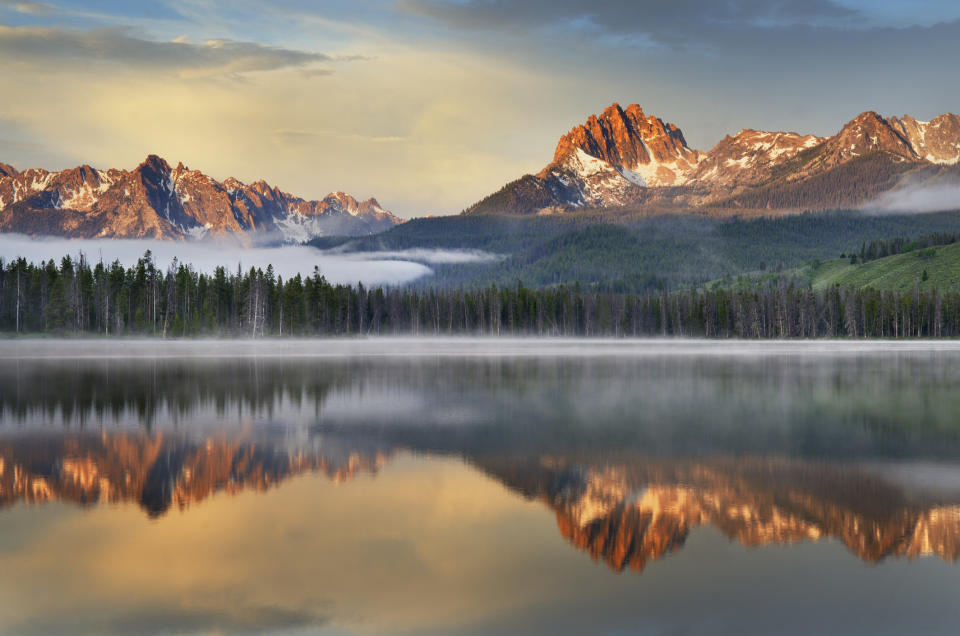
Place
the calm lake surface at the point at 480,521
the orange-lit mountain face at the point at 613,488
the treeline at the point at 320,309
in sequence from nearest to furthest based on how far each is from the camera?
the calm lake surface at the point at 480,521
the orange-lit mountain face at the point at 613,488
the treeline at the point at 320,309

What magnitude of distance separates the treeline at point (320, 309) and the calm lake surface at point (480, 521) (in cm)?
11312

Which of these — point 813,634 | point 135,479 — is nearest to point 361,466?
point 135,479

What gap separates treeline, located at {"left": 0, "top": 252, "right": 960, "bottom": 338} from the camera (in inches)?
5172

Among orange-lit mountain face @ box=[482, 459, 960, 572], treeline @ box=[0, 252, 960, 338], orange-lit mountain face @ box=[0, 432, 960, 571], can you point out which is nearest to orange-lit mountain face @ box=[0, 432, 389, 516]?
orange-lit mountain face @ box=[0, 432, 960, 571]

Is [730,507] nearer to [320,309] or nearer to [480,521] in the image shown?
[480,521]

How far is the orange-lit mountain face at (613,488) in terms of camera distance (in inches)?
565

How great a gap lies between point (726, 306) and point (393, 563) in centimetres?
19070

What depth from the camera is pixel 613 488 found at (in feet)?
58.9

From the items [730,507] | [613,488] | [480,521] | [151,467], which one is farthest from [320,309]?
[730,507]

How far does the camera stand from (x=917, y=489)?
1781 cm

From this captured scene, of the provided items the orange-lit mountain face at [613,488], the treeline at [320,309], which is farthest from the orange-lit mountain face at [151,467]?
the treeline at [320,309]

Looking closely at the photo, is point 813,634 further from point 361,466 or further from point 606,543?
point 361,466

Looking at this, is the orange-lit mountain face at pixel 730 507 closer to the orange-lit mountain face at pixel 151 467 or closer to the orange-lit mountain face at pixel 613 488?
the orange-lit mountain face at pixel 613 488

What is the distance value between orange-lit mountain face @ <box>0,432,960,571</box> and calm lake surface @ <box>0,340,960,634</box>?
8cm
